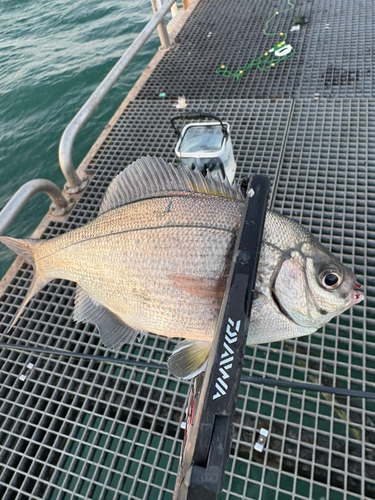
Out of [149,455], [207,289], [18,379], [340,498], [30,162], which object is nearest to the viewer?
[207,289]

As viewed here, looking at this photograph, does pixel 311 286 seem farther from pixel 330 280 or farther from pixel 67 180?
pixel 67 180

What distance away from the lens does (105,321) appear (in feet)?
5.78

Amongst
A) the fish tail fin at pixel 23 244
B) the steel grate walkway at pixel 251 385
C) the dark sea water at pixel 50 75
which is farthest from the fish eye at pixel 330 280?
the dark sea water at pixel 50 75

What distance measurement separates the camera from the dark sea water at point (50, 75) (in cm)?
512

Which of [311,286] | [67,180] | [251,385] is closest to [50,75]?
[67,180]

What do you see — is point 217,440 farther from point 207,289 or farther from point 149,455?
point 149,455

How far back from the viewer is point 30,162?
5.25 metres

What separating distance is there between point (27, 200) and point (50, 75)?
5.62 meters

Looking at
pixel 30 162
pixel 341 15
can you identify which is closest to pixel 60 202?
pixel 30 162

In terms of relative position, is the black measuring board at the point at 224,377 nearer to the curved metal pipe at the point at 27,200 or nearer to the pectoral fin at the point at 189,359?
the pectoral fin at the point at 189,359

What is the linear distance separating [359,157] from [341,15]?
128 inches

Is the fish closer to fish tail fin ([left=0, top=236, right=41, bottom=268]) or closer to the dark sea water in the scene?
fish tail fin ([left=0, top=236, right=41, bottom=268])

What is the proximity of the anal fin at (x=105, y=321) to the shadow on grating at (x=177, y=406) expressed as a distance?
0.79 meters

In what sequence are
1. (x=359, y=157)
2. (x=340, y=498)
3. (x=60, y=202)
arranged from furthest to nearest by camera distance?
(x=60, y=202) < (x=359, y=157) < (x=340, y=498)
